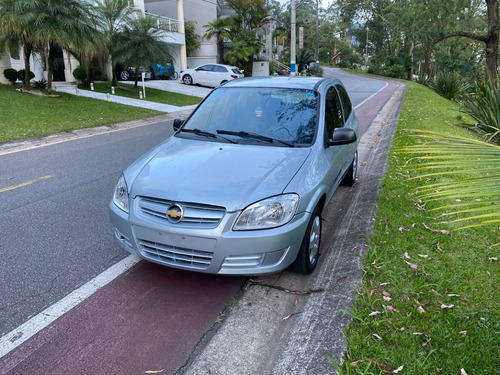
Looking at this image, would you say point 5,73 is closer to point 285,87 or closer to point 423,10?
point 285,87

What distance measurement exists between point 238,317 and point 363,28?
7063cm

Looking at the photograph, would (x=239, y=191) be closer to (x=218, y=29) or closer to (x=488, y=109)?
(x=488, y=109)

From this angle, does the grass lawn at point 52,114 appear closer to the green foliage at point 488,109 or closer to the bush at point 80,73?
the bush at point 80,73

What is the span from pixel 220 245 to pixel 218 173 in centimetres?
67

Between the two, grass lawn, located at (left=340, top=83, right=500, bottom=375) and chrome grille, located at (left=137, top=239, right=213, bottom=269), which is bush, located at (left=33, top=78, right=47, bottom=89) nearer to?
chrome grille, located at (left=137, top=239, right=213, bottom=269)

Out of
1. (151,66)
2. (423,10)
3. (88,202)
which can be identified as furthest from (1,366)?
(423,10)

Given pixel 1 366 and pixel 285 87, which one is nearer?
pixel 1 366

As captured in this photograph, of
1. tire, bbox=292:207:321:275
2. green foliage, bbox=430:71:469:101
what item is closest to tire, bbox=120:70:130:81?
green foliage, bbox=430:71:469:101

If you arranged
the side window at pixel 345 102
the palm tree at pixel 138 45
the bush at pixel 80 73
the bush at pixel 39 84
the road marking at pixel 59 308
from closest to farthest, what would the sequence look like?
the road marking at pixel 59 308 < the side window at pixel 345 102 < the bush at pixel 39 84 < the palm tree at pixel 138 45 < the bush at pixel 80 73

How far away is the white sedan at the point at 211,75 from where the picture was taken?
2469cm

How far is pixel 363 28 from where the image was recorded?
215ft

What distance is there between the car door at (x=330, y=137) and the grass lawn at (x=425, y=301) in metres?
0.69

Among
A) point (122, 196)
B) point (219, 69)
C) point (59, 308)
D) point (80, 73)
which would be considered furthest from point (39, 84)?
point (59, 308)

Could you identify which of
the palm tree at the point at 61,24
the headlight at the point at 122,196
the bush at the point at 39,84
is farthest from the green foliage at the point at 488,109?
the bush at the point at 39,84
